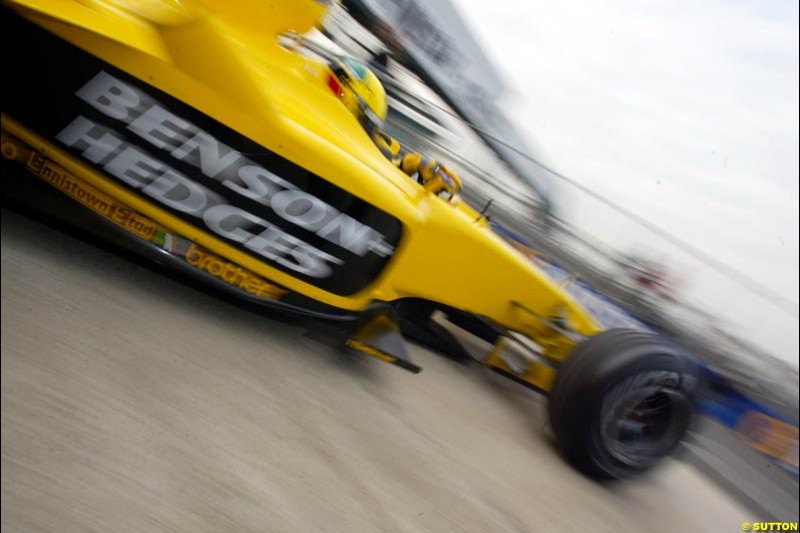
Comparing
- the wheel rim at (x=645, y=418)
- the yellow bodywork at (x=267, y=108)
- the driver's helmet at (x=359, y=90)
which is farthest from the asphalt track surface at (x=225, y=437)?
the driver's helmet at (x=359, y=90)

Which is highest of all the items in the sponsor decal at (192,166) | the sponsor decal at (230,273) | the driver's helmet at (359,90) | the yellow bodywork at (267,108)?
the driver's helmet at (359,90)

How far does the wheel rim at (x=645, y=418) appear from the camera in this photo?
2189mm

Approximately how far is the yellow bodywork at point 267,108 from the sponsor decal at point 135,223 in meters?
0.02

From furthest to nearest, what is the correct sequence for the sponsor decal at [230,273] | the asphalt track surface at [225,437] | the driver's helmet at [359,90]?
the driver's helmet at [359,90] < the sponsor decal at [230,273] < the asphalt track surface at [225,437]

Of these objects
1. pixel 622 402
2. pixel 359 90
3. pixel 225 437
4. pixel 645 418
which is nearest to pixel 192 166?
pixel 359 90

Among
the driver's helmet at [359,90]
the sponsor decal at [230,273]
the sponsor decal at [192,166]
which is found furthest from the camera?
the driver's helmet at [359,90]

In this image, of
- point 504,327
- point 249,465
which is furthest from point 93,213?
point 504,327

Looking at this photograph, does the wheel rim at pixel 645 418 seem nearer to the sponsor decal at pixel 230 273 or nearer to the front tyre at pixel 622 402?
the front tyre at pixel 622 402

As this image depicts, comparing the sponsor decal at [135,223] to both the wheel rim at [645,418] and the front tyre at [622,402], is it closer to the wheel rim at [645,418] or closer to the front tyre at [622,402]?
the front tyre at [622,402]

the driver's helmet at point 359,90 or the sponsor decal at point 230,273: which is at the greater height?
the driver's helmet at point 359,90

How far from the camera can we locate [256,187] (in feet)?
6.02

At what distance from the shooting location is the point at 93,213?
1743 millimetres

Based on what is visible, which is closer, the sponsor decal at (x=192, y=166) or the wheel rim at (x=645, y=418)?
the sponsor decal at (x=192, y=166)

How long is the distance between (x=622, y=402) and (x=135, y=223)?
1818mm
